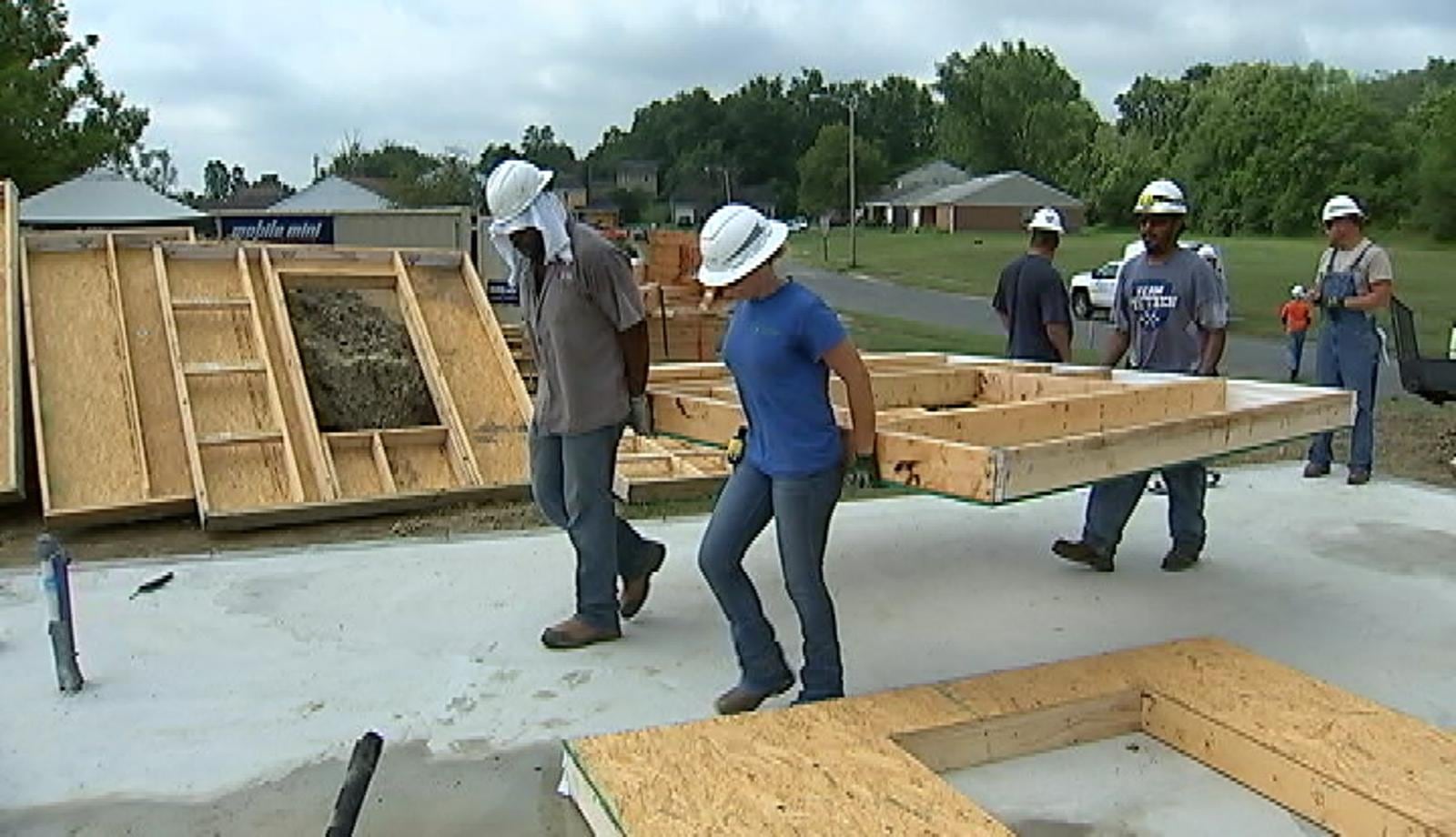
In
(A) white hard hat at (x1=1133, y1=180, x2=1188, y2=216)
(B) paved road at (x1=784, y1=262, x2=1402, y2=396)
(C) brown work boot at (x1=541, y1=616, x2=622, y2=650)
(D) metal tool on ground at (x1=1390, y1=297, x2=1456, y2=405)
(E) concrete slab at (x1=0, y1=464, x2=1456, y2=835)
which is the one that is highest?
(A) white hard hat at (x1=1133, y1=180, x2=1188, y2=216)

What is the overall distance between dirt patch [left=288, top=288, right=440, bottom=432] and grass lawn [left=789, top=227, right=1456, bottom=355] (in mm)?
13558

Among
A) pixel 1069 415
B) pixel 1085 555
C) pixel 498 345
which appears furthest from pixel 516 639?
pixel 498 345

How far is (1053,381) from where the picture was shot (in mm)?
5312

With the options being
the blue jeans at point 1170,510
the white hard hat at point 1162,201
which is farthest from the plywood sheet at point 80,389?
the white hard hat at point 1162,201

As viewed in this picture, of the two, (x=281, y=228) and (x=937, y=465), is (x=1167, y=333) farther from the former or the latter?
(x=281, y=228)

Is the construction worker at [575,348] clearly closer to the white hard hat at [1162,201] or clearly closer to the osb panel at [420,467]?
the white hard hat at [1162,201]

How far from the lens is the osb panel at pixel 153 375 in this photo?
7160 mm

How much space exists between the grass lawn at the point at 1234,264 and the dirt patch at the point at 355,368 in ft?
44.5

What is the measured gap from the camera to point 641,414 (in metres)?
4.57

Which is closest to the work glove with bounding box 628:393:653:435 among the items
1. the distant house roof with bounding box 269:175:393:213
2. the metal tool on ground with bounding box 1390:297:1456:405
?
the metal tool on ground with bounding box 1390:297:1456:405

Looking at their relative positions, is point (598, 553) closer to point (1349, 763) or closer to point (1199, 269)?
point (1349, 763)

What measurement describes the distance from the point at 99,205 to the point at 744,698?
19430 millimetres

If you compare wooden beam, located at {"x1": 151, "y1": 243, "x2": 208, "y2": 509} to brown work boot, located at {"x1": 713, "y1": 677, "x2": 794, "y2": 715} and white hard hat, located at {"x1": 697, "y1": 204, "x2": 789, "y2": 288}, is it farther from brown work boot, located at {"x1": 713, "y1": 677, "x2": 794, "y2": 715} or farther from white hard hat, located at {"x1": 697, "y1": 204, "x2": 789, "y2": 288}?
white hard hat, located at {"x1": 697, "y1": 204, "x2": 789, "y2": 288}

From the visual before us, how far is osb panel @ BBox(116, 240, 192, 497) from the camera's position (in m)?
7.16
